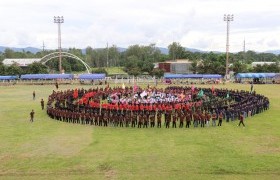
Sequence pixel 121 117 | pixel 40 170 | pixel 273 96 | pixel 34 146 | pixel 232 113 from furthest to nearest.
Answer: pixel 273 96, pixel 232 113, pixel 121 117, pixel 34 146, pixel 40 170

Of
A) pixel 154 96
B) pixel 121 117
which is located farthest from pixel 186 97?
pixel 121 117

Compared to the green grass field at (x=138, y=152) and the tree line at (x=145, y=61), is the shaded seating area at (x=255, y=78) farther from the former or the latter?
the green grass field at (x=138, y=152)

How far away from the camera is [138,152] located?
1906cm

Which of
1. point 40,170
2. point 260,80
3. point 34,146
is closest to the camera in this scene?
point 40,170

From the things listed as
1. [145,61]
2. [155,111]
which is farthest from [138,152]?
[145,61]

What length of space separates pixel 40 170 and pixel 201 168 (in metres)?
7.03

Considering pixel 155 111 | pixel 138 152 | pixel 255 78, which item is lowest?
pixel 138 152

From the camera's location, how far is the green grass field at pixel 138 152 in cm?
1589

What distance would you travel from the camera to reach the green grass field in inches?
626

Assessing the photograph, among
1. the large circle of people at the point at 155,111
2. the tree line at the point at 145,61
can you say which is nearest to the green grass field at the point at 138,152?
the large circle of people at the point at 155,111

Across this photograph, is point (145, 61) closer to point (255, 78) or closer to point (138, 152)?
point (255, 78)

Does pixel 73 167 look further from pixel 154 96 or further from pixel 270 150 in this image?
pixel 154 96

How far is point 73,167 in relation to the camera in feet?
54.9

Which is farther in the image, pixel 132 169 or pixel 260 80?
pixel 260 80
